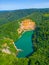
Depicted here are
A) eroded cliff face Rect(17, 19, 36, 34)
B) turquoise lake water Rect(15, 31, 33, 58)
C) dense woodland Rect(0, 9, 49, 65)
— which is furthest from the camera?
eroded cliff face Rect(17, 19, 36, 34)

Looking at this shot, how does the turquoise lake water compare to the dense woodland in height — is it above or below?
below

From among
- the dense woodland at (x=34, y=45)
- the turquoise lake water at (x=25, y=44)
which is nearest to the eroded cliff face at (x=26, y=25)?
the dense woodland at (x=34, y=45)

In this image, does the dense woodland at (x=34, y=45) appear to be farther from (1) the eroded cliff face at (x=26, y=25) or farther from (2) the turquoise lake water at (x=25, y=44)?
(1) the eroded cliff face at (x=26, y=25)

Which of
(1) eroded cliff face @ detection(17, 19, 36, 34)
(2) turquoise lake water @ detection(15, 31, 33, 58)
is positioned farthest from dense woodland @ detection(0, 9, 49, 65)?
(1) eroded cliff face @ detection(17, 19, 36, 34)

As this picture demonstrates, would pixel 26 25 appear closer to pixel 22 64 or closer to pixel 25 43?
pixel 25 43

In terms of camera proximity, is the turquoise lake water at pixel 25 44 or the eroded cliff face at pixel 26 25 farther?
the eroded cliff face at pixel 26 25

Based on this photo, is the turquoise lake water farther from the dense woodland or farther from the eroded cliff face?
the eroded cliff face

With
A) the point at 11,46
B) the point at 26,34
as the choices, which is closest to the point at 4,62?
the point at 11,46

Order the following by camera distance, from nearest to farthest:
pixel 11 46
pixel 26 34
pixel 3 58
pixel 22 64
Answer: pixel 22 64
pixel 3 58
pixel 11 46
pixel 26 34
